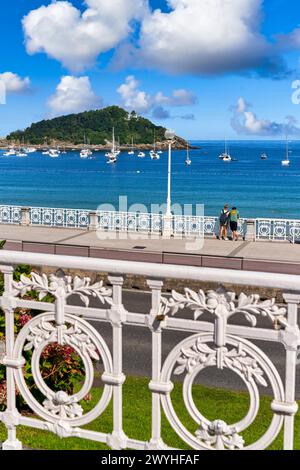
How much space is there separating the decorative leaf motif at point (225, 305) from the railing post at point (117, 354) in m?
0.24

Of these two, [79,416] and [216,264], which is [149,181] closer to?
[216,264]

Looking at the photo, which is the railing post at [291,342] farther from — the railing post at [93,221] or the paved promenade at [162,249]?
the railing post at [93,221]

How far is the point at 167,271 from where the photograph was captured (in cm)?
286

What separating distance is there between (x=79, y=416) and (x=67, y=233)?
81.1 feet

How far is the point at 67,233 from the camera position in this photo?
2767 centimetres

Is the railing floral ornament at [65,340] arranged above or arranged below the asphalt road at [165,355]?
above

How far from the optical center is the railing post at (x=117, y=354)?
9.76 feet

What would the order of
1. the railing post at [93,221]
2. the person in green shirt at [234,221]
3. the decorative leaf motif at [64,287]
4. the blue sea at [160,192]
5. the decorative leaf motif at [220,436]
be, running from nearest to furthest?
the decorative leaf motif at [220,436], the decorative leaf motif at [64,287], the person in green shirt at [234,221], the railing post at [93,221], the blue sea at [160,192]

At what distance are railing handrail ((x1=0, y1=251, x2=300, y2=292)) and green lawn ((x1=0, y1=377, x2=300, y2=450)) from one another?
2.57 metres

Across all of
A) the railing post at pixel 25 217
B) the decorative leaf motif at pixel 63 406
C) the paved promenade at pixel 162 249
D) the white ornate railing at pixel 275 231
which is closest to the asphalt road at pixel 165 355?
the paved promenade at pixel 162 249

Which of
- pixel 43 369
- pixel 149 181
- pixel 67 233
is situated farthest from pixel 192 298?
pixel 149 181

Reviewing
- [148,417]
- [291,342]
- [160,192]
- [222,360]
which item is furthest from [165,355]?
[160,192]

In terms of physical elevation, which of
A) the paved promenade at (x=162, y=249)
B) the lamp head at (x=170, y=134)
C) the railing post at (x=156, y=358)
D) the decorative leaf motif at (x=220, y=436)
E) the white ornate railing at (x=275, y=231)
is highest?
the lamp head at (x=170, y=134)

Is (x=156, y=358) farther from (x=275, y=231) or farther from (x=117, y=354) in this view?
(x=275, y=231)
